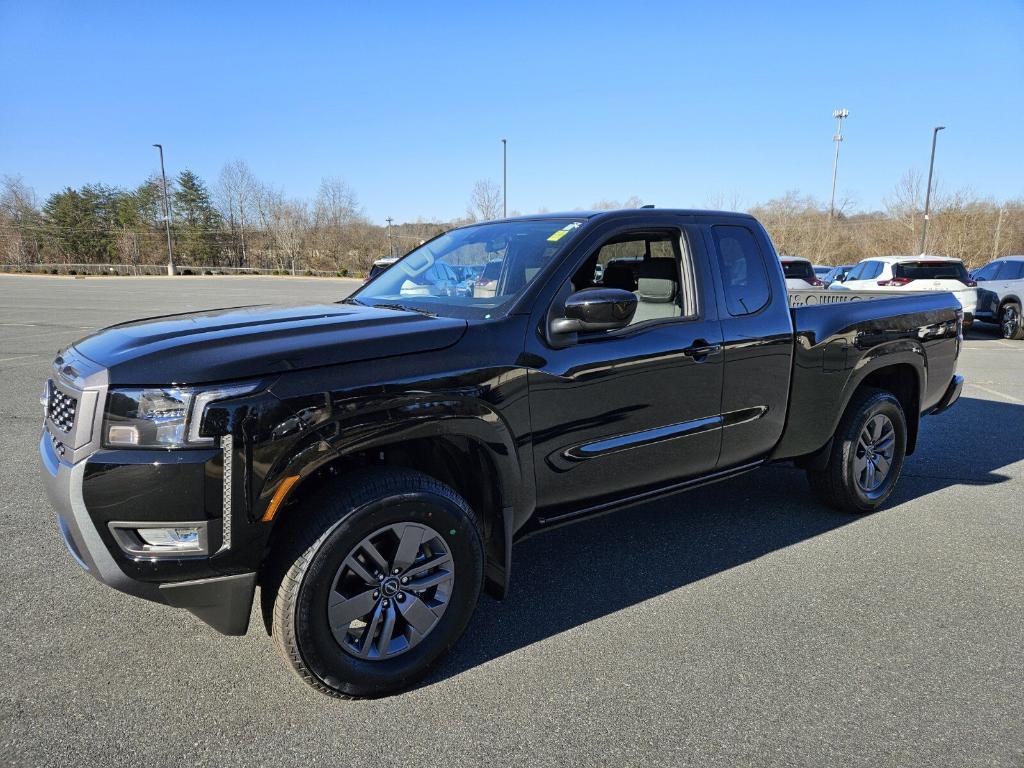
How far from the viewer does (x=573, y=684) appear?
8.81 ft

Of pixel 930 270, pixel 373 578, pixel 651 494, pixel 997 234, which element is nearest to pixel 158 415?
pixel 373 578

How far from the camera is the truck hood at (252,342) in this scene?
2266mm

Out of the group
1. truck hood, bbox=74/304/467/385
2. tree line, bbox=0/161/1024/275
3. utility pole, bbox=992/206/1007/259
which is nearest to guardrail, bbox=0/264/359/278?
tree line, bbox=0/161/1024/275

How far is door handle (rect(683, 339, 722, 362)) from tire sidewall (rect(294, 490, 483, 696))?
55.8 inches

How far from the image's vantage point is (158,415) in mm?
2211

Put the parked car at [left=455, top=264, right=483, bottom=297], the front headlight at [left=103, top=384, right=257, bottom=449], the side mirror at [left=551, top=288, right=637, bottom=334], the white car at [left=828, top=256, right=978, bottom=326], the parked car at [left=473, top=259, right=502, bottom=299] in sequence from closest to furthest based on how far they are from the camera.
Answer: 1. the front headlight at [left=103, top=384, right=257, bottom=449]
2. the side mirror at [left=551, top=288, right=637, bottom=334]
3. the parked car at [left=473, top=259, right=502, bottom=299]
4. the parked car at [left=455, top=264, right=483, bottom=297]
5. the white car at [left=828, top=256, right=978, bottom=326]

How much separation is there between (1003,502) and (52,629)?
5631 mm

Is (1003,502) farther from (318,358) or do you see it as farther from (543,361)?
(318,358)

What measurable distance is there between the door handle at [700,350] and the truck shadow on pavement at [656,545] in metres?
1.15

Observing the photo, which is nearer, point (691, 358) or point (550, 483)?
point (550, 483)

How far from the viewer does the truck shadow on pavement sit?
10.3 feet

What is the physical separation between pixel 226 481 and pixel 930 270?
Result: 622 inches

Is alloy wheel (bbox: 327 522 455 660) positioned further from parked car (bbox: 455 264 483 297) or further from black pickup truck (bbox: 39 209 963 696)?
parked car (bbox: 455 264 483 297)

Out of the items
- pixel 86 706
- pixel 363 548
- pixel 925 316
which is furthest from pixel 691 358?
pixel 86 706
